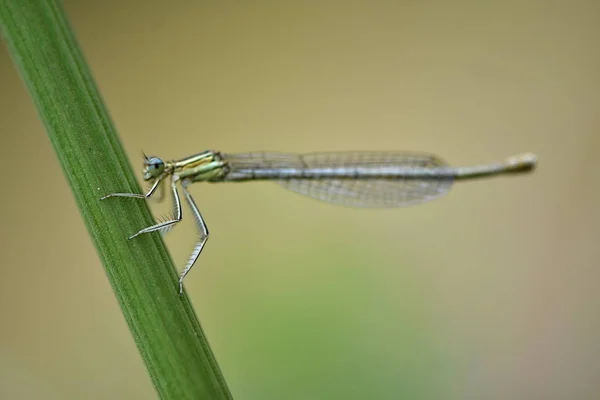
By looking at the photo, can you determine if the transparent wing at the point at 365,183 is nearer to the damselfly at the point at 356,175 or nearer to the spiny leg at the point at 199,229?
the damselfly at the point at 356,175

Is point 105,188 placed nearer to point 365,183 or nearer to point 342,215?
point 365,183

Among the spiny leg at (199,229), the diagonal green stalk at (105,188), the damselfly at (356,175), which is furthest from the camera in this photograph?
the damselfly at (356,175)

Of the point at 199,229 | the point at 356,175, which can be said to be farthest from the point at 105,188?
the point at 356,175

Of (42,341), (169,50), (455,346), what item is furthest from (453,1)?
(42,341)

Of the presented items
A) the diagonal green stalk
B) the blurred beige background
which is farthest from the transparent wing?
the diagonal green stalk

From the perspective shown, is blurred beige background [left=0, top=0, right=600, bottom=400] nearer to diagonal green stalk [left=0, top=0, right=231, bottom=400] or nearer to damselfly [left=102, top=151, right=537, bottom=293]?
damselfly [left=102, top=151, right=537, bottom=293]

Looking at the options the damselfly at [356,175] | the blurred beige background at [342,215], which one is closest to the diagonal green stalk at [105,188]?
the blurred beige background at [342,215]

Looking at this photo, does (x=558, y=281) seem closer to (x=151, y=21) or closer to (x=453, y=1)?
(x=453, y=1)
